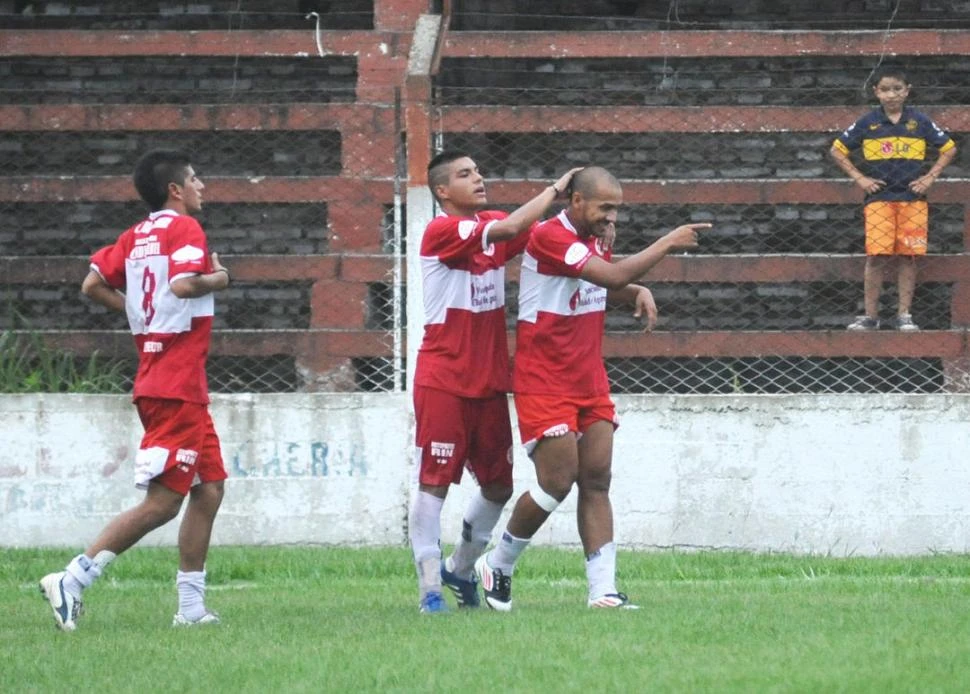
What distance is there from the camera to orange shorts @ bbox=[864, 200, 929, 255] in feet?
36.6

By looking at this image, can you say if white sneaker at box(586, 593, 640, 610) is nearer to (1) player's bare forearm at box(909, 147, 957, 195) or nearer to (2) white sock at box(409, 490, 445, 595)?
(2) white sock at box(409, 490, 445, 595)

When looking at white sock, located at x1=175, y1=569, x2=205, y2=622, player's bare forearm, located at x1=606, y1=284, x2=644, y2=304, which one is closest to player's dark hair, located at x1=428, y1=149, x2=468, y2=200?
player's bare forearm, located at x1=606, y1=284, x2=644, y2=304

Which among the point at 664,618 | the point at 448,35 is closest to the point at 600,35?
the point at 448,35

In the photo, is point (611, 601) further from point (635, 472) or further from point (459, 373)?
point (635, 472)

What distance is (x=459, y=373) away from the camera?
756 centimetres

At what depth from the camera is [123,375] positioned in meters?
11.6

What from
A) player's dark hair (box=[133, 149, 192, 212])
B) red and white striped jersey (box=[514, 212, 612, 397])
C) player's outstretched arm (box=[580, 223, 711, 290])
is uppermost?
player's dark hair (box=[133, 149, 192, 212])

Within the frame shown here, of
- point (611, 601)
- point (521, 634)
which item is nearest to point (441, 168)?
point (611, 601)

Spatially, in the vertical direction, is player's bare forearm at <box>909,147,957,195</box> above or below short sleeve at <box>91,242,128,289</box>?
above

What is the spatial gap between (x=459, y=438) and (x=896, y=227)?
4.59 meters

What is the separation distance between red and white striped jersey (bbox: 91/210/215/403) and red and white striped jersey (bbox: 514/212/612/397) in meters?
1.31

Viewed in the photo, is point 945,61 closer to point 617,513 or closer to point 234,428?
point 617,513

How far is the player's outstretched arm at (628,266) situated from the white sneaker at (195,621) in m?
2.06

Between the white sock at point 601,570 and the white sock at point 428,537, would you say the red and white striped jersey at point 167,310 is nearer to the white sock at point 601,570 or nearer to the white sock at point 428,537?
the white sock at point 428,537
